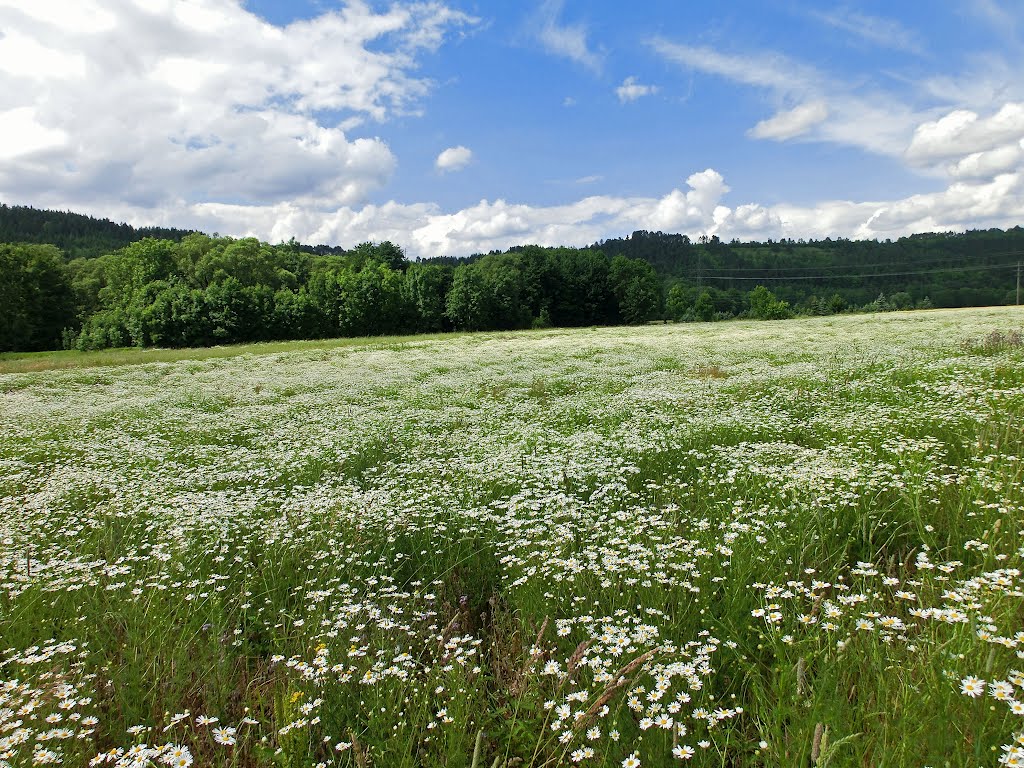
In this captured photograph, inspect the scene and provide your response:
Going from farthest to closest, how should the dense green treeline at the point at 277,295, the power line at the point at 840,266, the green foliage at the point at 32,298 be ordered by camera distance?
the power line at the point at 840,266, the green foliage at the point at 32,298, the dense green treeline at the point at 277,295

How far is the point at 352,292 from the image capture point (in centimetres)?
8575

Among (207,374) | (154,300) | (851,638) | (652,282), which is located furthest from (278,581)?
(652,282)

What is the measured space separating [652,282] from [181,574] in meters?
113

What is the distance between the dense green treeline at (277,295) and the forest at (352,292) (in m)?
0.21

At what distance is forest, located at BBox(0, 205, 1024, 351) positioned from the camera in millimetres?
73562

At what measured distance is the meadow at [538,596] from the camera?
273cm

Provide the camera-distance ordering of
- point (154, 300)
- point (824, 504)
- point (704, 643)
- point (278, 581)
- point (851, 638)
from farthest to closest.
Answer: point (154, 300)
point (824, 504)
point (278, 581)
point (704, 643)
point (851, 638)

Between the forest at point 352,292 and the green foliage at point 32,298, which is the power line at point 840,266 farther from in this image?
the green foliage at point 32,298

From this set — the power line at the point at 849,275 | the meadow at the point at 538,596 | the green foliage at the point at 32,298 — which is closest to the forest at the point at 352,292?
the green foliage at the point at 32,298

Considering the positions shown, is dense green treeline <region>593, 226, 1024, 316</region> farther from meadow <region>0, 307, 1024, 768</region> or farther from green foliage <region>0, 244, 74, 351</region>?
meadow <region>0, 307, 1024, 768</region>

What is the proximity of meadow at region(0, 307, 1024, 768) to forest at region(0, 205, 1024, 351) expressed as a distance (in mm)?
73419

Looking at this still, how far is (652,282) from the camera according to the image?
364 feet

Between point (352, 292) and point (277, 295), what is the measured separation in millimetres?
10987

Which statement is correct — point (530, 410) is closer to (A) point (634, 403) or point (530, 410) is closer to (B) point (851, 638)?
(A) point (634, 403)
